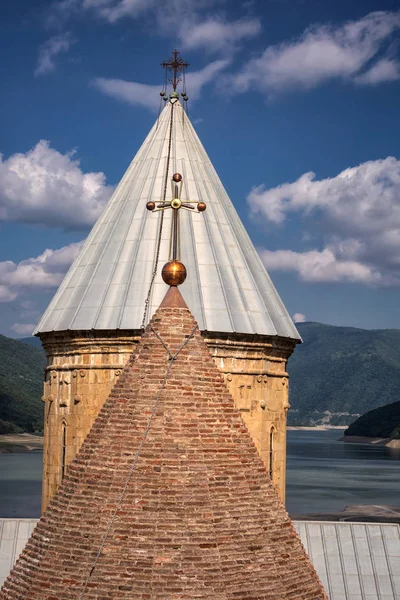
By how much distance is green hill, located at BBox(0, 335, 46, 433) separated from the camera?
97.8 m

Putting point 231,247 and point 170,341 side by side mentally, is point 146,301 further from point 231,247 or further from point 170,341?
point 170,341

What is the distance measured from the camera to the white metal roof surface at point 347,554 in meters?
13.5

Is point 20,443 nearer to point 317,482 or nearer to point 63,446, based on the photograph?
point 317,482

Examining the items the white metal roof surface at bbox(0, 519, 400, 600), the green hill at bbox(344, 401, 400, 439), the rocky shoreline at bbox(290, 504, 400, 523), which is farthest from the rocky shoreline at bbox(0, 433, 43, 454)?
the white metal roof surface at bbox(0, 519, 400, 600)

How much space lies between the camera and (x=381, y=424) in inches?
4638

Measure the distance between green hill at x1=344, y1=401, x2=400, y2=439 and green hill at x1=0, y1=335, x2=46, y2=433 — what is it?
4179 centimetres

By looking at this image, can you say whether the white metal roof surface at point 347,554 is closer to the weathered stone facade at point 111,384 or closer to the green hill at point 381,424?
the weathered stone facade at point 111,384

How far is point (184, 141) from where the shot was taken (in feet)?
52.0

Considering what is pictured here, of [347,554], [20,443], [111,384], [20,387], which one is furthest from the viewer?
[20,387]

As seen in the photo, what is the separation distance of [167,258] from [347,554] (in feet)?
17.1

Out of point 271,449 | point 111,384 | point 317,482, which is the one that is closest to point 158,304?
point 111,384

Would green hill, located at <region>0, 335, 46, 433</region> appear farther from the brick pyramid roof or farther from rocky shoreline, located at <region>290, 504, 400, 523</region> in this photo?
the brick pyramid roof

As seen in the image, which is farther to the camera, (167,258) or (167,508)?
(167,258)

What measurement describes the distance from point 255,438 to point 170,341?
670 centimetres
